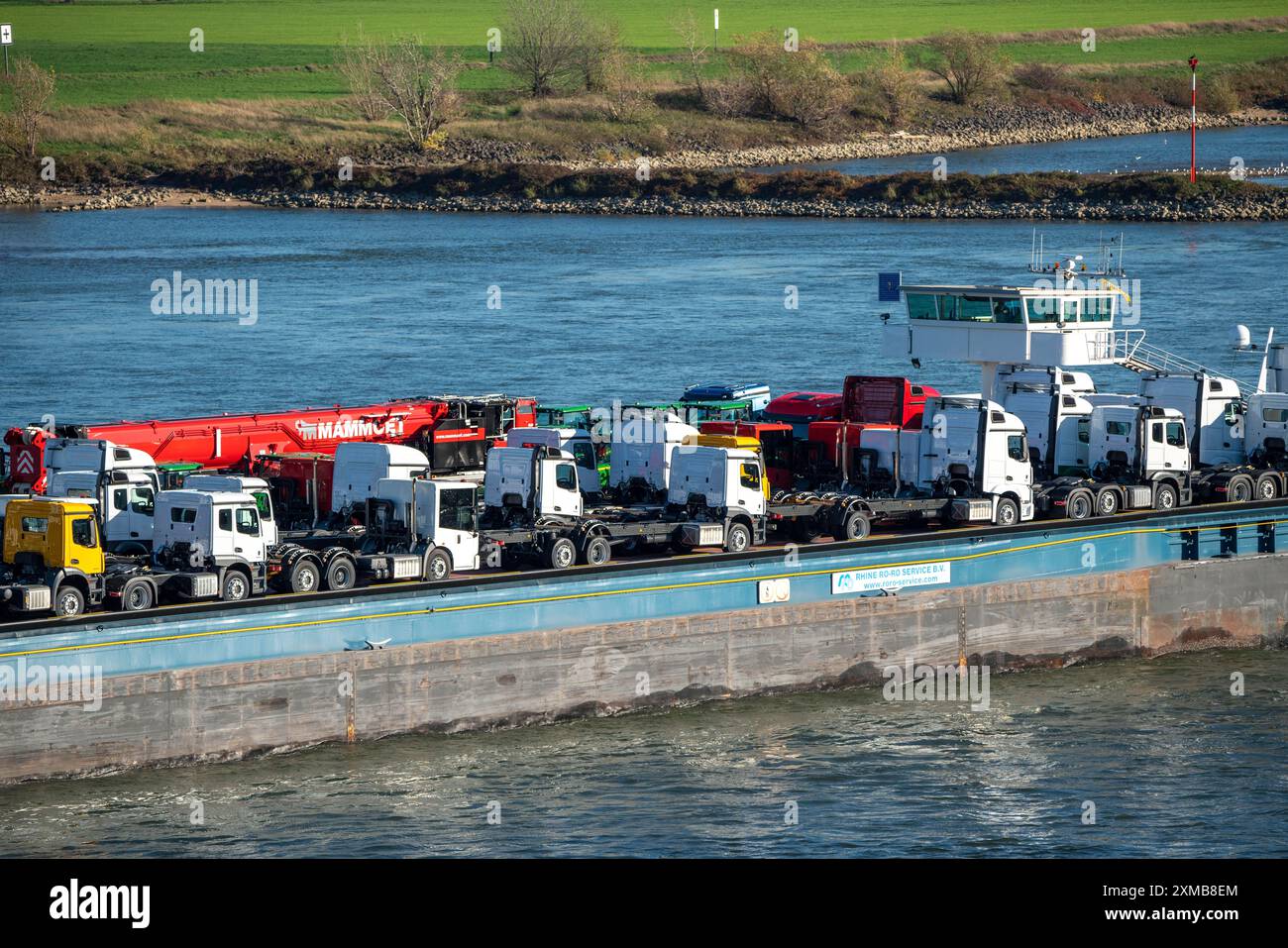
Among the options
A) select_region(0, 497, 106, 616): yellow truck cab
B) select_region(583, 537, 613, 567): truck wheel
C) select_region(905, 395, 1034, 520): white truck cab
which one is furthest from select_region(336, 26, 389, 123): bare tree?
select_region(0, 497, 106, 616): yellow truck cab

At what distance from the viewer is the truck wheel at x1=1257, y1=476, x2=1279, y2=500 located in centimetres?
5281

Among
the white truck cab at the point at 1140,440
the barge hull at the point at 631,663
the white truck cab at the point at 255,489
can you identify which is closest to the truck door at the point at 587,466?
→ the barge hull at the point at 631,663

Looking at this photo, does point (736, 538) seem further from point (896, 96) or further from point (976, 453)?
point (896, 96)

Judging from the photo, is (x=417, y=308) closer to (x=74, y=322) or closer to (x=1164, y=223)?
(x=74, y=322)

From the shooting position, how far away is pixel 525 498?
45.1 m

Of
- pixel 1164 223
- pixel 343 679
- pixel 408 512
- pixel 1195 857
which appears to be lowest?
pixel 1195 857

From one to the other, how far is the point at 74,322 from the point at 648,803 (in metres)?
76.1

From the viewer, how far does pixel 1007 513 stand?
4941cm

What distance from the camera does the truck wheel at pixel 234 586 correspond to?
130ft

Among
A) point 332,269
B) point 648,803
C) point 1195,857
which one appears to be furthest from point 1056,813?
point 332,269

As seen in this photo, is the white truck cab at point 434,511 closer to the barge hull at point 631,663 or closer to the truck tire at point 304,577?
the truck tire at point 304,577

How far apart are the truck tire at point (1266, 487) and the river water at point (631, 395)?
4773mm

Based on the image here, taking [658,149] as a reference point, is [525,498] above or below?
below

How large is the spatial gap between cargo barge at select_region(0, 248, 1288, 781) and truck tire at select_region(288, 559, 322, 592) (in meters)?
0.05
